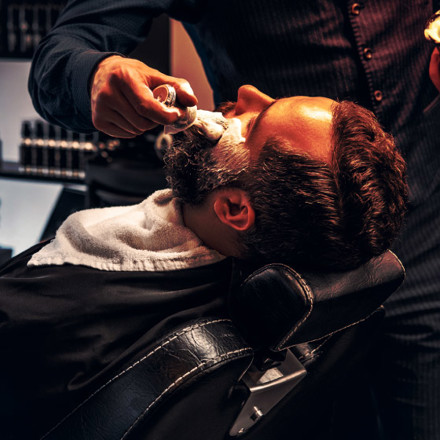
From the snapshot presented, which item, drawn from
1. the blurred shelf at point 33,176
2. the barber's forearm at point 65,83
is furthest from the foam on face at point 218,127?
the blurred shelf at point 33,176

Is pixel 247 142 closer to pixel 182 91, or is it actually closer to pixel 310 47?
pixel 182 91

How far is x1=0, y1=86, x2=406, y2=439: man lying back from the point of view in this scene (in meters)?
0.96

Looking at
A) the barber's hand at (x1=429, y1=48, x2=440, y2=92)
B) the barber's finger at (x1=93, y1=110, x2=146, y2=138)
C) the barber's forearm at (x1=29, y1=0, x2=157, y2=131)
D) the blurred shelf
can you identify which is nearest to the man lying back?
the barber's finger at (x1=93, y1=110, x2=146, y2=138)

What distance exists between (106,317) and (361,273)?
0.52 m

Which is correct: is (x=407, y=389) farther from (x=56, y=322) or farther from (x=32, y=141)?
(x=32, y=141)

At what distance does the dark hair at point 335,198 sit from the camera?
3.18ft

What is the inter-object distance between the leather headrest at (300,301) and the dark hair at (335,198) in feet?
0.19

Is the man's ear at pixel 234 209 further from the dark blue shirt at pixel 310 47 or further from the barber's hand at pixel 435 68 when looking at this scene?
the barber's hand at pixel 435 68

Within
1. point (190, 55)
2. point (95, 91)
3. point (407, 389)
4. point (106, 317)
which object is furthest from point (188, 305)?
point (190, 55)

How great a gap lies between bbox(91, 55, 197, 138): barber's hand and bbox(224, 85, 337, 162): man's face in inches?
8.3

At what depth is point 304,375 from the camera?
979mm

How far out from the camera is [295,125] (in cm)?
103

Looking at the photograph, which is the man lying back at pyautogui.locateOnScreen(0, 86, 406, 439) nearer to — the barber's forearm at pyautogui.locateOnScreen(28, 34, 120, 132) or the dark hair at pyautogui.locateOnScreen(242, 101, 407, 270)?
the dark hair at pyautogui.locateOnScreen(242, 101, 407, 270)

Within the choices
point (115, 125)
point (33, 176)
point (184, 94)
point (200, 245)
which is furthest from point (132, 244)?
point (33, 176)
